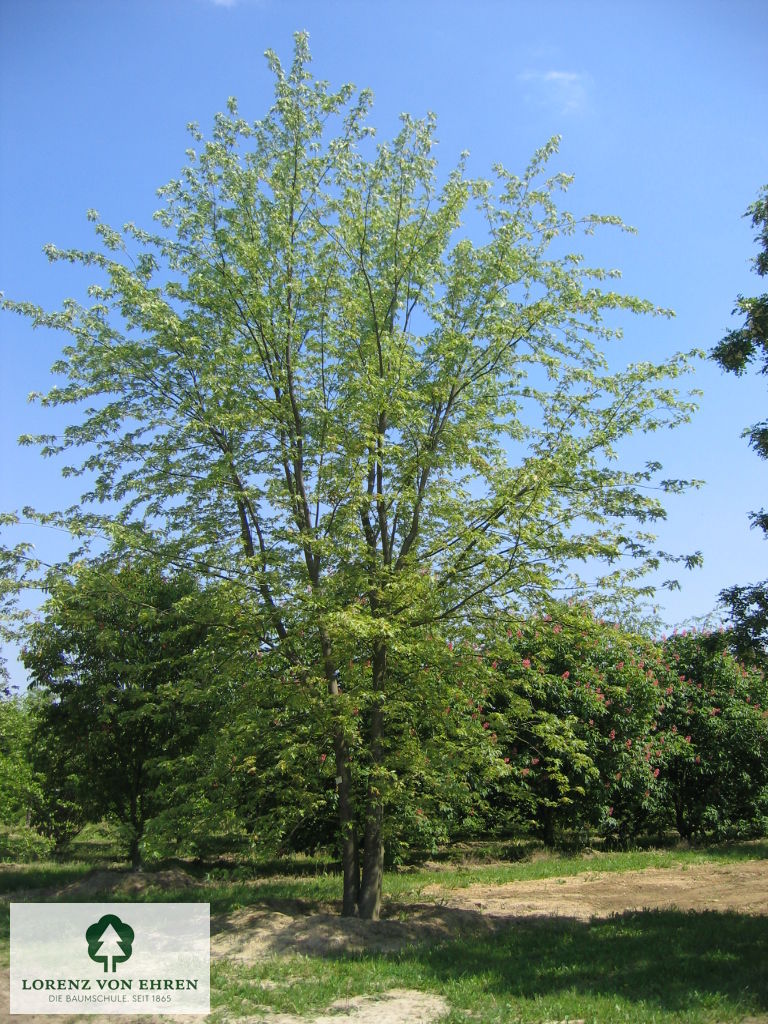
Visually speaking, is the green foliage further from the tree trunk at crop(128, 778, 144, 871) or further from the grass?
the tree trunk at crop(128, 778, 144, 871)

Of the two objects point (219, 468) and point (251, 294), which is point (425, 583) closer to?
point (219, 468)

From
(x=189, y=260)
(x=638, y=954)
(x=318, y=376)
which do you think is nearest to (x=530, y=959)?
(x=638, y=954)

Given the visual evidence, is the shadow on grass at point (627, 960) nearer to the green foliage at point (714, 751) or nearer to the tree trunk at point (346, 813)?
the tree trunk at point (346, 813)

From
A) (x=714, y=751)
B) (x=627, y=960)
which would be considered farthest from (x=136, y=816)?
(x=714, y=751)

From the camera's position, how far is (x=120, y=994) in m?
6.54

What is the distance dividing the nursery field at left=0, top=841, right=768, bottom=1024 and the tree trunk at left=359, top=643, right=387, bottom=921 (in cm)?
36

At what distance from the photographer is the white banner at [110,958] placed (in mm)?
6340

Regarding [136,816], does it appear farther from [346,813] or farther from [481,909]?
[481,909]

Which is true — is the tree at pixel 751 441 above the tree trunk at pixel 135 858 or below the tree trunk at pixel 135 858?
above

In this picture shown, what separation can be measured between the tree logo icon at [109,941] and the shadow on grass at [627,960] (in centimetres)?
278

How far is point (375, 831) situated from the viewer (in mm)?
9047

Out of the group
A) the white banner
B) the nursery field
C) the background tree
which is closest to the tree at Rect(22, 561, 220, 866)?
the nursery field

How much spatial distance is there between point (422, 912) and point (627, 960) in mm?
3130

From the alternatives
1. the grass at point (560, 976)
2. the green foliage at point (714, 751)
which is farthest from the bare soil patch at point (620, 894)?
the green foliage at point (714, 751)
